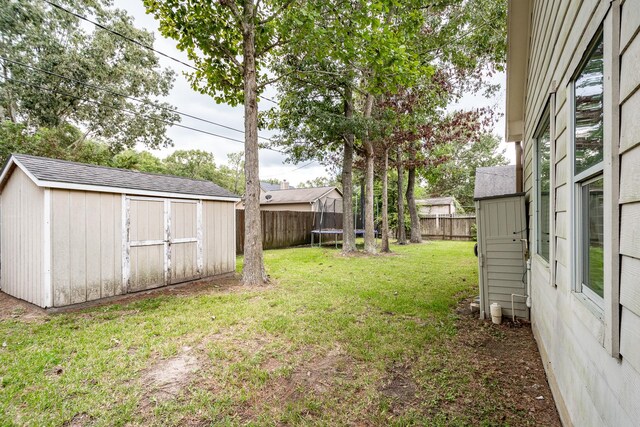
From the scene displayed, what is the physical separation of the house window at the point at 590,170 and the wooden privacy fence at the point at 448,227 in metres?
15.5

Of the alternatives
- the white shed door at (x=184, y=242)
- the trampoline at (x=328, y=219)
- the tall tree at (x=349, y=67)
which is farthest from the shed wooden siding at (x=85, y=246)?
the trampoline at (x=328, y=219)

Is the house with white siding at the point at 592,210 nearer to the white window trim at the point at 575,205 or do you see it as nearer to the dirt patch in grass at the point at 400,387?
the white window trim at the point at 575,205

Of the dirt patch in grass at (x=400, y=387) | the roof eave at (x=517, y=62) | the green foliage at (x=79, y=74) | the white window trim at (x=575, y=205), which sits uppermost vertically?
the green foliage at (x=79, y=74)

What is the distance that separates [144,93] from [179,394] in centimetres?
1800

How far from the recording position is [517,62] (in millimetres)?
4543

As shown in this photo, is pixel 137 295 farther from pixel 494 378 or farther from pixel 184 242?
pixel 494 378

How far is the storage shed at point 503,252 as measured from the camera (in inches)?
159

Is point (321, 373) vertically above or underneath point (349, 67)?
underneath

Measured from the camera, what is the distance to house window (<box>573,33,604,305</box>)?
145 cm

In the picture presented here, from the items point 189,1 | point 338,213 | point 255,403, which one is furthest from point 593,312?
point 338,213

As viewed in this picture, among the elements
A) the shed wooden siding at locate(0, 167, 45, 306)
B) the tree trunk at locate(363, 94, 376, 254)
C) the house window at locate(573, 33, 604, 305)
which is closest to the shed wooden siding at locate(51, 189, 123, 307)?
the shed wooden siding at locate(0, 167, 45, 306)

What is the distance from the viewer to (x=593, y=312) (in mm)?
1455

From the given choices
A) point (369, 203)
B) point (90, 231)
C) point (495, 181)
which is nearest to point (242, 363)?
point (90, 231)

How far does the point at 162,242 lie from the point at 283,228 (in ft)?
24.9
